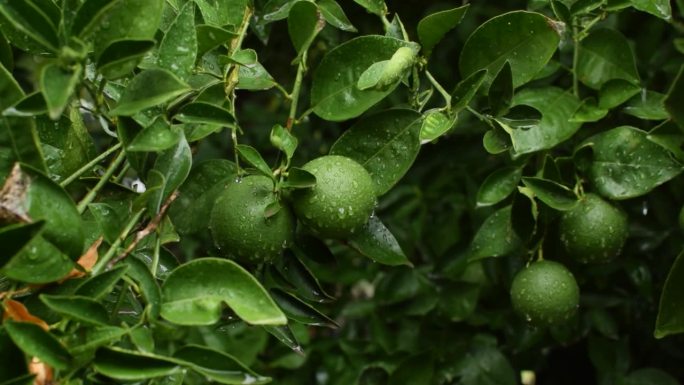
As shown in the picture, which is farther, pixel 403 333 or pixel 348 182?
pixel 403 333

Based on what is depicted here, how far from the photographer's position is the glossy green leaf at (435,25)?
40.0 inches

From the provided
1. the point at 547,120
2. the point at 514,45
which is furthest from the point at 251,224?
the point at 547,120

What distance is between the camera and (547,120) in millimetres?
1225

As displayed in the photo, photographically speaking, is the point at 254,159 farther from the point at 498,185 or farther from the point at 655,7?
the point at 655,7

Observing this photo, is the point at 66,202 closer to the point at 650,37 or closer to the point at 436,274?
the point at 436,274

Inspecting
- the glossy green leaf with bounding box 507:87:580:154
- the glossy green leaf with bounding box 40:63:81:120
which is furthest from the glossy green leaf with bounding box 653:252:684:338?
the glossy green leaf with bounding box 40:63:81:120

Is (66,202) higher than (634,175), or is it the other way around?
(66,202)

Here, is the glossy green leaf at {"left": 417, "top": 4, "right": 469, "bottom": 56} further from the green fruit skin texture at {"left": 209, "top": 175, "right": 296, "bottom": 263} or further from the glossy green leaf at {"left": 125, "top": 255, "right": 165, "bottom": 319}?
the glossy green leaf at {"left": 125, "top": 255, "right": 165, "bottom": 319}

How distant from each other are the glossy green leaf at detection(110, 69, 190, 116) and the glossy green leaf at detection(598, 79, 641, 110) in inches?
25.1

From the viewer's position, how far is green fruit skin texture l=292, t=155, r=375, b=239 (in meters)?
0.95

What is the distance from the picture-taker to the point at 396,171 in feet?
3.41

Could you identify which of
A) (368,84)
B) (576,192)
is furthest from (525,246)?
(368,84)

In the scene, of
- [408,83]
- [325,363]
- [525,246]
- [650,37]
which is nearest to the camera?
[408,83]

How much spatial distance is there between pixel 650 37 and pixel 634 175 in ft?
2.00
